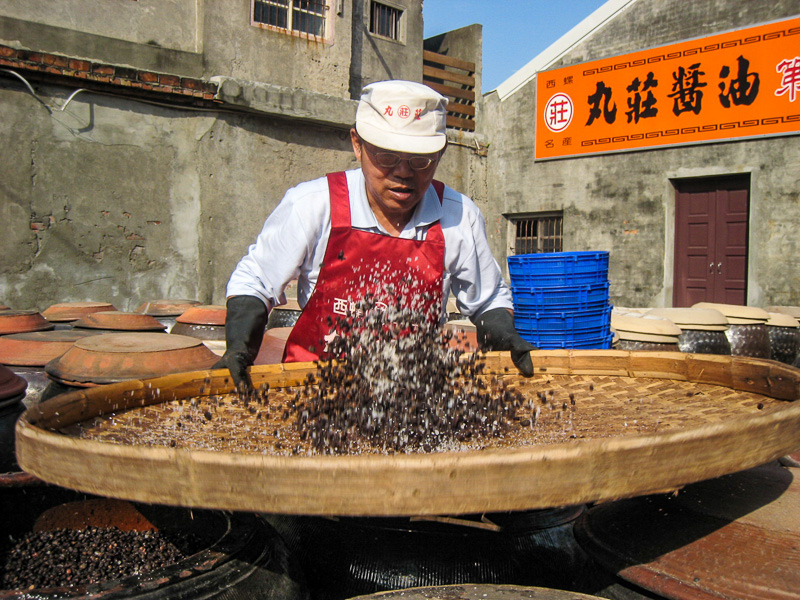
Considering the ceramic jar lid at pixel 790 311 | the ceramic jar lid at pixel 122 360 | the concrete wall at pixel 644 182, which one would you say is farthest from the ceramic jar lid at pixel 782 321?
the ceramic jar lid at pixel 122 360

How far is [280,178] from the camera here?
940 cm

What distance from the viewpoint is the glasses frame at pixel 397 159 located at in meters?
2.10

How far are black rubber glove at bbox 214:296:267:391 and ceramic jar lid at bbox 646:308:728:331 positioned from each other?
4896mm

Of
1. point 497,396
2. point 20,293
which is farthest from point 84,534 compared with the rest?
point 20,293

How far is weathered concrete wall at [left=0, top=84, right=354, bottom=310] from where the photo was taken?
7508 millimetres

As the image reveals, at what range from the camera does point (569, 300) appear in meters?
5.74

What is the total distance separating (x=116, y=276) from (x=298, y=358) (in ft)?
22.0

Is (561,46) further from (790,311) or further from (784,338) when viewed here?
Answer: (784,338)

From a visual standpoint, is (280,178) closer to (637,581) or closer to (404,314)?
(404,314)

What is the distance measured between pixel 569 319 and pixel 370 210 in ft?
12.3

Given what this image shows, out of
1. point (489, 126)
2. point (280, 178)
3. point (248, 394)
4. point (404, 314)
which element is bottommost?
point (248, 394)

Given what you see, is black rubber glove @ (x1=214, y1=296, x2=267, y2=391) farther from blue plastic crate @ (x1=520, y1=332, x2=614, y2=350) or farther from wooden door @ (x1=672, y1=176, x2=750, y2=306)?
wooden door @ (x1=672, y1=176, x2=750, y2=306)

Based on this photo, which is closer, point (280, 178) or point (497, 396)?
point (497, 396)

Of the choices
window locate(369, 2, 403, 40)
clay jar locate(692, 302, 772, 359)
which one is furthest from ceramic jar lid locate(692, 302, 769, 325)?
window locate(369, 2, 403, 40)
